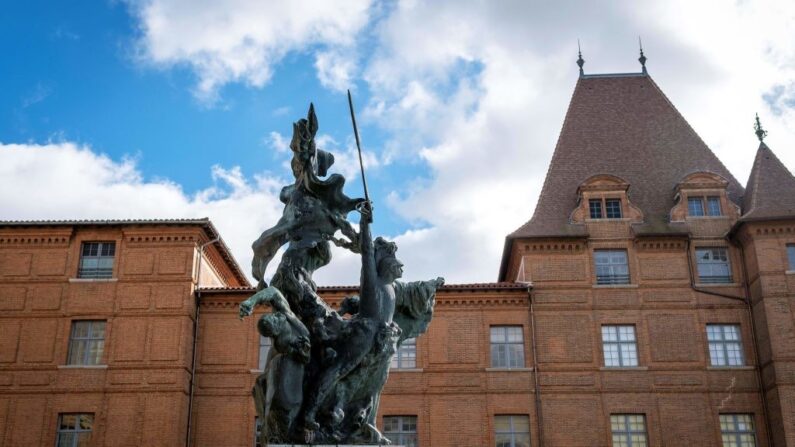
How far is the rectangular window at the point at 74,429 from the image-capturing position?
93.6 feet

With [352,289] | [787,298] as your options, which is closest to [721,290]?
[787,298]

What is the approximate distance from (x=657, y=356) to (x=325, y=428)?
950 inches

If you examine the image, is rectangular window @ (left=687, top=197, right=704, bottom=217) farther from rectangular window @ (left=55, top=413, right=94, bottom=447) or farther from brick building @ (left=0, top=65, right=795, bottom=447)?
rectangular window @ (left=55, top=413, right=94, bottom=447)

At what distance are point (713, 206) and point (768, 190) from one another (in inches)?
79.0

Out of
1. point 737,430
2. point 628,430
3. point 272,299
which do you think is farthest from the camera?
point 628,430

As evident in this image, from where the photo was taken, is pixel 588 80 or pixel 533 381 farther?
pixel 588 80

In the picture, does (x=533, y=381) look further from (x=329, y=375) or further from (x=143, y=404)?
(x=329, y=375)

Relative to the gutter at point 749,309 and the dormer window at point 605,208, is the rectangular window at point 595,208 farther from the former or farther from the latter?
the gutter at point 749,309

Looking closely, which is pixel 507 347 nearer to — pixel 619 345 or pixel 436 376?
pixel 436 376

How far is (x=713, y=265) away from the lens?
102 ft

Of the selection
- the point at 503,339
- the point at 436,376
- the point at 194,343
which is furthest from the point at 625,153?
the point at 194,343

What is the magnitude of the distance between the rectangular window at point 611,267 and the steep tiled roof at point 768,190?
4426mm

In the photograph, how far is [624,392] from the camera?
2959cm

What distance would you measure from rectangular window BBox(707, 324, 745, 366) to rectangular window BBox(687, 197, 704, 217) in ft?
14.2
